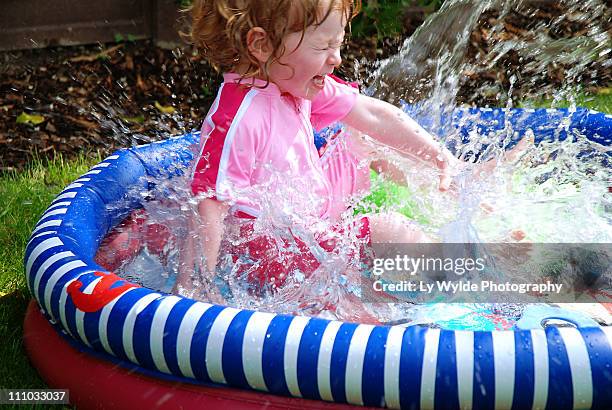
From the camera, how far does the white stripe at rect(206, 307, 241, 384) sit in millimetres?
1892

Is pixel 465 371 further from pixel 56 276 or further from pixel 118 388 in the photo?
pixel 56 276

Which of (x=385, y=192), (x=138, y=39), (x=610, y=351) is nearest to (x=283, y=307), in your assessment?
(x=385, y=192)

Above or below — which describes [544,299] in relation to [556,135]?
below

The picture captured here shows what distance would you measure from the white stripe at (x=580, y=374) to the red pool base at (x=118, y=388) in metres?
0.47

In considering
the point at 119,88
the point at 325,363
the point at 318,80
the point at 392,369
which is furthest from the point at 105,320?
the point at 119,88

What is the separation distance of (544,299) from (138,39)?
3.57 metres

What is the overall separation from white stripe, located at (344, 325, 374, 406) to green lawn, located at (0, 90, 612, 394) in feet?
2.89

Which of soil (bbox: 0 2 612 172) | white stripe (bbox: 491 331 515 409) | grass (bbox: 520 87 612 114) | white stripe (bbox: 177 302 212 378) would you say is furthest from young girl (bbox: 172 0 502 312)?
grass (bbox: 520 87 612 114)

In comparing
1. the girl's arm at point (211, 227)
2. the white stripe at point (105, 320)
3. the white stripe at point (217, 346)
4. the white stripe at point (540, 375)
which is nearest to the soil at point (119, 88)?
the girl's arm at point (211, 227)

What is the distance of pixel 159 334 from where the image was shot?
1945 mm

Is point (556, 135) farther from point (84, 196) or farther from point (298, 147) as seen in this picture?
point (84, 196)

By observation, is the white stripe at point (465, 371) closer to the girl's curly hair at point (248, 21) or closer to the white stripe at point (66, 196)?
the girl's curly hair at point (248, 21)

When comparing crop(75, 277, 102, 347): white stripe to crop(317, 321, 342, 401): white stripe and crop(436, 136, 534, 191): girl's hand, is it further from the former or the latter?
crop(436, 136, 534, 191): girl's hand

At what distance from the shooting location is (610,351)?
5.77 ft
